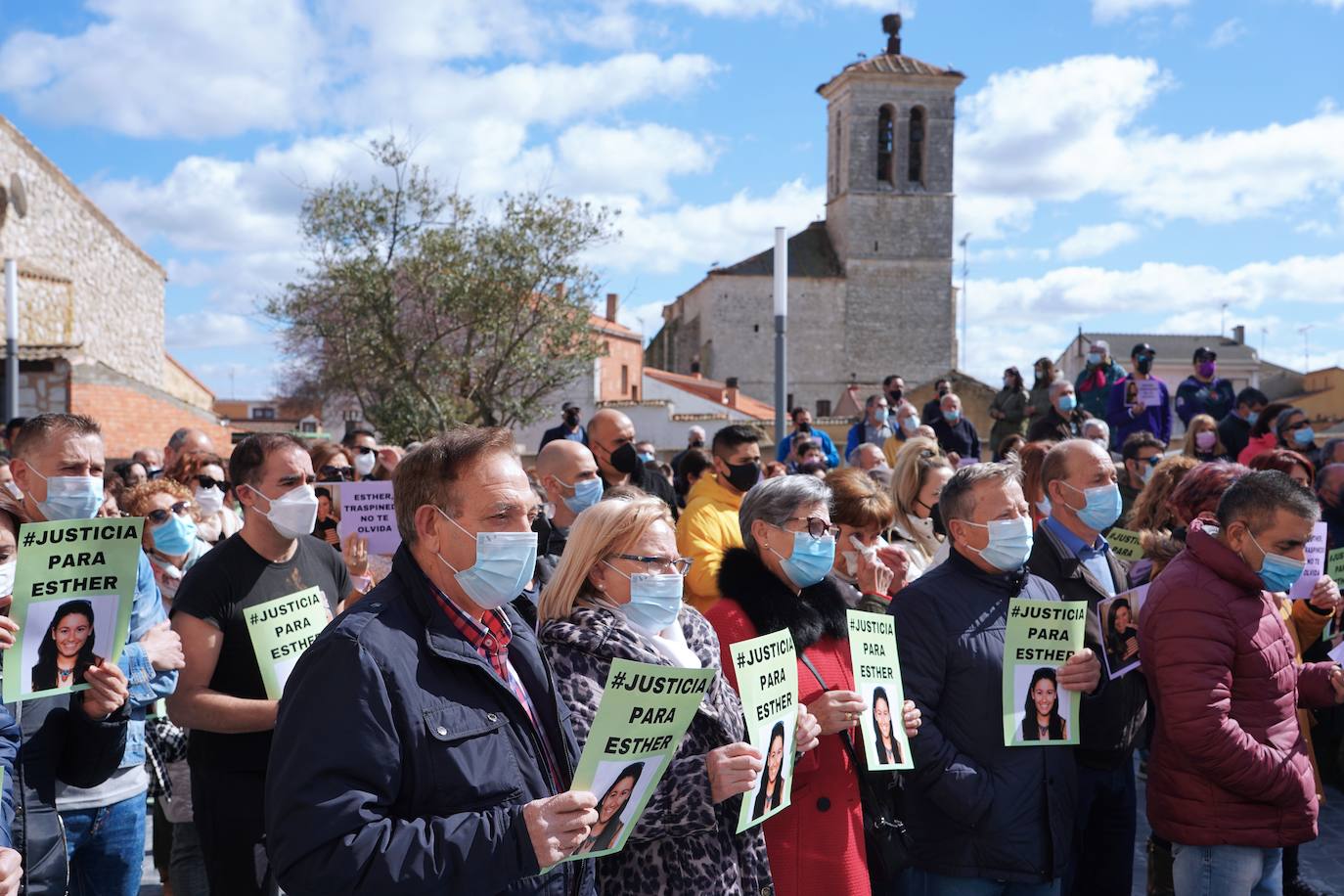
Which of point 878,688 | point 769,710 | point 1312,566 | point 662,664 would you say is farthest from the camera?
point 1312,566

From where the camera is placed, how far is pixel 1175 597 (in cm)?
403

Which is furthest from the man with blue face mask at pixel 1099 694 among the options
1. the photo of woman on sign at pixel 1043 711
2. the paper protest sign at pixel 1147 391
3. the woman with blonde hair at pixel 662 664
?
the paper protest sign at pixel 1147 391

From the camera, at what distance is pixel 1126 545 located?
5590mm

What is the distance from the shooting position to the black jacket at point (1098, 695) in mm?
4434

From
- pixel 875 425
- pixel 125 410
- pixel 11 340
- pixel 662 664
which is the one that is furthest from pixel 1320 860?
pixel 125 410

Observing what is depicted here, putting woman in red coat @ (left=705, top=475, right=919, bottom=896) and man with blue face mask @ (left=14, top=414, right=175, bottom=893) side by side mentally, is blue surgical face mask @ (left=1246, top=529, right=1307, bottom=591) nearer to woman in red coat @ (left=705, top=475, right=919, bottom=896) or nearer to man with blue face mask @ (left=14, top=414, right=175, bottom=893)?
woman in red coat @ (left=705, top=475, right=919, bottom=896)

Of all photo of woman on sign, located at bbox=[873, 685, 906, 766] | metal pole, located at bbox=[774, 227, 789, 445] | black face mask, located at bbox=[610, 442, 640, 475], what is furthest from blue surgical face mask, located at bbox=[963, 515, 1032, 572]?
metal pole, located at bbox=[774, 227, 789, 445]

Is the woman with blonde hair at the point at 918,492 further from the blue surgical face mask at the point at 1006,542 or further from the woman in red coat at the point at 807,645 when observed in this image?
the woman in red coat at the point at 807,645

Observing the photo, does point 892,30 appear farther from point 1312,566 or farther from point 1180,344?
point 1312,566

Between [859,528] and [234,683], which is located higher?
[859,528]

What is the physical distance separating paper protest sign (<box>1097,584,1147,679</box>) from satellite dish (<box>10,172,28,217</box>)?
29728mm

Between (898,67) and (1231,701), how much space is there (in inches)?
2492

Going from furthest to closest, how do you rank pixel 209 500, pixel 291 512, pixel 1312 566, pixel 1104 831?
pixel 209 500 → pixel 1312 566 → pixel 1104 831 → pixel 291 512

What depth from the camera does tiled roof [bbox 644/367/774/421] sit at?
57156 mm
